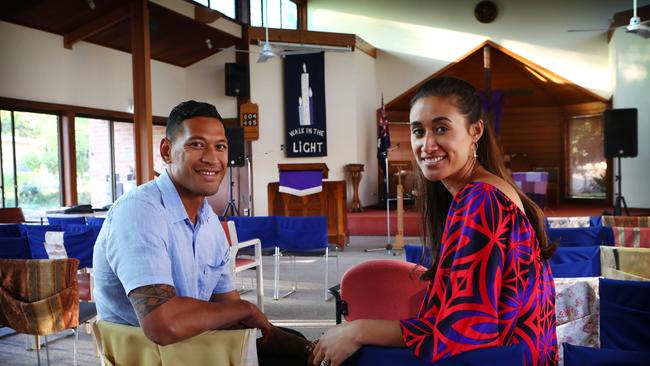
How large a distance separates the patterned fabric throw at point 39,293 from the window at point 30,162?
20.3ft

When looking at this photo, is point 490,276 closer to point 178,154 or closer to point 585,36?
point 178,154

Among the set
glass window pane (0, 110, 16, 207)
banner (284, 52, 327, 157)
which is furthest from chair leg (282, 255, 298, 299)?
glass window pane (0, 110, 16, 207)

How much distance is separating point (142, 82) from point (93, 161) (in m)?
2.34

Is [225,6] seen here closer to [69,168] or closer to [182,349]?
[69,168]

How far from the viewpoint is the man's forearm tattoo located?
1422mm

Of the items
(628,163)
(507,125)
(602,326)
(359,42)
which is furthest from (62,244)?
(507,125)

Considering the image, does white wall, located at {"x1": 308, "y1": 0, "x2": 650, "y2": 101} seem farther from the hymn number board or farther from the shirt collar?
the shirt collar

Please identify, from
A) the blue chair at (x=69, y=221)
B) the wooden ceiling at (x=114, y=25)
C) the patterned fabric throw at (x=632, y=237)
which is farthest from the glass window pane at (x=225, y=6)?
the patterned fabric throw at (x=632, y=237)

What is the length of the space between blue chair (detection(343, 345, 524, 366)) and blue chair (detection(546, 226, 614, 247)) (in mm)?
2497

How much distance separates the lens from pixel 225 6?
11594mm

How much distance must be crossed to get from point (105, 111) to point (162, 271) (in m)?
9.70

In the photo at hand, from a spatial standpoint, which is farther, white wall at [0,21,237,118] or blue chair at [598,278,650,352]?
white wall at [0,21,237,118]

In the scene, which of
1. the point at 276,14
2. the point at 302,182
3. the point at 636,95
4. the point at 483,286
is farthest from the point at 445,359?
the point at 276,14

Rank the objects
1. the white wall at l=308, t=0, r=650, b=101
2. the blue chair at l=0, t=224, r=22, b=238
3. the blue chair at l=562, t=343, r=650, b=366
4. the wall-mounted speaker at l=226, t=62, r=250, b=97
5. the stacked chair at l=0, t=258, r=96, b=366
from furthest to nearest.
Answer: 1. the white wall at l=308, t=0, r=650, b=101
2. the wall-mounted speaker at l=226, t=62, r=250, b=97
3. the blue chair at l=0, t=224, r=22, b=238
4. the stacked chair at l=0, t=258, r=96, b=366
5. the blue chair at l=562, t=343, r=650, b=366
